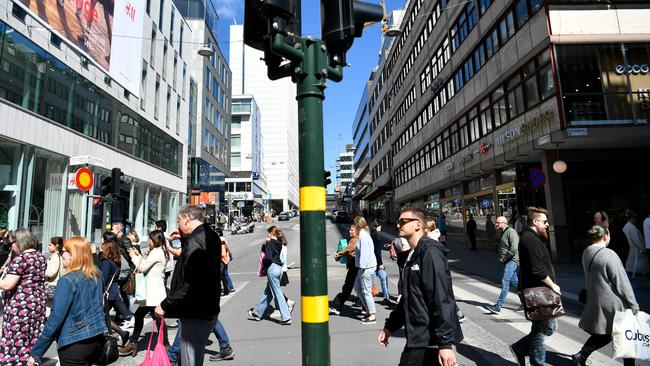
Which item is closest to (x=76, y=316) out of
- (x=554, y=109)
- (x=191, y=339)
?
(x=191, y=339)

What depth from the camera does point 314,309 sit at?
7.75ft

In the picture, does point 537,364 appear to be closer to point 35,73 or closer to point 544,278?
point 544,278

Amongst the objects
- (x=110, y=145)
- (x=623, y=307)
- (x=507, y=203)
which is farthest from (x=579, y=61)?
(x=110, y=145)

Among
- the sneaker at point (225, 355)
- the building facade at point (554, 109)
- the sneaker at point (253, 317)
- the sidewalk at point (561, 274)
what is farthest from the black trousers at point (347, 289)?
the building facade at point (554, 109)

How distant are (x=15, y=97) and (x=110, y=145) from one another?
7.86 m

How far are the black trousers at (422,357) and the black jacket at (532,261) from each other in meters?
2.06

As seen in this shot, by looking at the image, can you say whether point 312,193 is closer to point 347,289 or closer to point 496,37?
point 347,289

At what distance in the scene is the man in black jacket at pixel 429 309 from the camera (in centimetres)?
269

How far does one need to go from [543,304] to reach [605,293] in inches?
27.2

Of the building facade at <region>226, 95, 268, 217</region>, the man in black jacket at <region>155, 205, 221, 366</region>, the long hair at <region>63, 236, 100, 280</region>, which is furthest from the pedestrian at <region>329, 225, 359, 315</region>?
the building facade at <region>226, 95, 268, 217</region>

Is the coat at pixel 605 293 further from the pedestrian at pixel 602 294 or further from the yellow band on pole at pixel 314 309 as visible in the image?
the yellow band on pole at pixel 314 309

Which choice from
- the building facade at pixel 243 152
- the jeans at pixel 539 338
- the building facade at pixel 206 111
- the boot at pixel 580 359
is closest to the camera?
the jeans at pixel 539 338

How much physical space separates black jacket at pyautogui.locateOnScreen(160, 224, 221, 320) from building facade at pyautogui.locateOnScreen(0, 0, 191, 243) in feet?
29.9

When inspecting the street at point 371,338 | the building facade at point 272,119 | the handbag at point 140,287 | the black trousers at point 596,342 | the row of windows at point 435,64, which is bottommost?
the street at point 371,338
